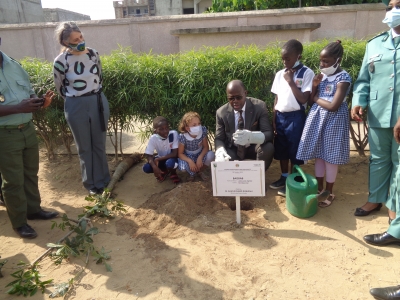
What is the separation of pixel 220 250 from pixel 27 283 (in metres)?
1.58

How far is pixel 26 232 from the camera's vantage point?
3.29 meters

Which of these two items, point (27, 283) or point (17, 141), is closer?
point (27, 283)

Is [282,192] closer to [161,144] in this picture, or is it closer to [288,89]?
[288,89]

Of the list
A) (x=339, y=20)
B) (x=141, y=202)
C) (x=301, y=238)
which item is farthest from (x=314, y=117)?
(x=339, y=20)

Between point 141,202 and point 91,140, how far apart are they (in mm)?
985

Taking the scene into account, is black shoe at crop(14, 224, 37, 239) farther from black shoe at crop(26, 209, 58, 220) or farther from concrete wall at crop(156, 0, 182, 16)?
concrete wall at crop(156, 0, 182, 16)

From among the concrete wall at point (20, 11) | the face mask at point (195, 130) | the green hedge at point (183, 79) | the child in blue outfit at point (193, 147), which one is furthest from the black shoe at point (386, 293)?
the concrete wall at point (20, 11)

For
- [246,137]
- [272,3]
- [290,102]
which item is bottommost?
[246,137]

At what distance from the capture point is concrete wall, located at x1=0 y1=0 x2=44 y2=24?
12.5 m

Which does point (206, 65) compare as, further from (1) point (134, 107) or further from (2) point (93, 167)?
(2) point (93, 167)

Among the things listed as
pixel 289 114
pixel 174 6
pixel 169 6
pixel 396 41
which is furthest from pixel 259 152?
pixel 169 6

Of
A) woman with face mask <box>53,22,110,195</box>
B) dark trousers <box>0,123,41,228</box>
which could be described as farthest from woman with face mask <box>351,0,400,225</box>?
dark trousers <box>0,123,41,228</box>

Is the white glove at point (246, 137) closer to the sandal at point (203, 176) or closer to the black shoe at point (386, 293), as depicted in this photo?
the sandal at point (203, 176)

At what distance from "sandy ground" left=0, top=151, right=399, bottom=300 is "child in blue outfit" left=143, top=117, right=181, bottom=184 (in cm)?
33
